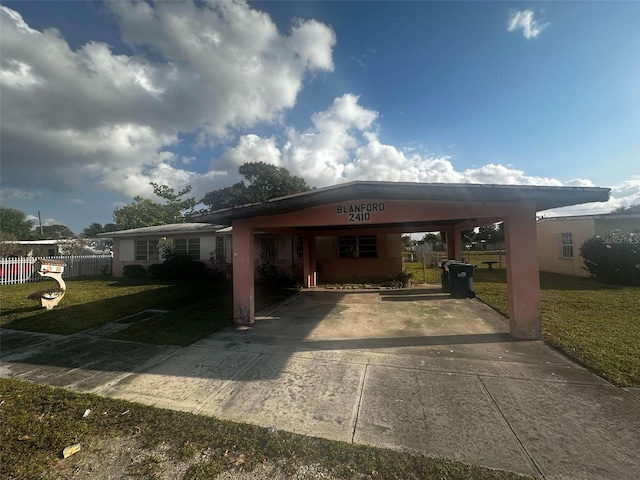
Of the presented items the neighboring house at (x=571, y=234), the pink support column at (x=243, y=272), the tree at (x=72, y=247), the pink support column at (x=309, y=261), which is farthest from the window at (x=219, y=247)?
the tree at (x=72, y=247)

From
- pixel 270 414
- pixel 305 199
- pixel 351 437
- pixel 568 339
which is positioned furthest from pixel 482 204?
pixel 270 414

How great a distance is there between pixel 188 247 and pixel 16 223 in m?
55.3

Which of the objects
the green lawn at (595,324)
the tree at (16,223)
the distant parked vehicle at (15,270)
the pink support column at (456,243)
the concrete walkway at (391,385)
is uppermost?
the tree at (16,223)

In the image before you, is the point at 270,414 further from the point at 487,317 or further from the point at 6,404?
the point at 487,317

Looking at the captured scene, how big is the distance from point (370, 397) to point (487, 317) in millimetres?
5113

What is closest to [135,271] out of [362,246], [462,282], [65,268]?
[65,268]

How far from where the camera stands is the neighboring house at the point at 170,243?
50.1ft

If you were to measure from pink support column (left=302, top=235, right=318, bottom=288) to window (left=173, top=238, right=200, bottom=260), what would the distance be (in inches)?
268

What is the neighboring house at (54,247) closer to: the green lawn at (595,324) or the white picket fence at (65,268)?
the white picket fence at (65,268)

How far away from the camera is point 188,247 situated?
53.2ft

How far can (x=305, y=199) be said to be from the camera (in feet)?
20.0

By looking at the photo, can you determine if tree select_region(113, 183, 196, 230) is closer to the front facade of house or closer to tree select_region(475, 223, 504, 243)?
the front facade of house

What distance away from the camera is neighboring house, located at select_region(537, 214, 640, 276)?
1384cm

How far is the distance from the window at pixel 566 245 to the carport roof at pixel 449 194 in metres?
12.3
